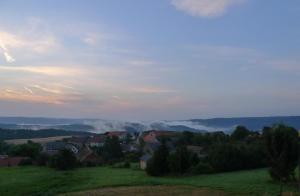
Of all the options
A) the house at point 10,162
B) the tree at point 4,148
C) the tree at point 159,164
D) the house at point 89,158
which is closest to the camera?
the tree at point 159,164

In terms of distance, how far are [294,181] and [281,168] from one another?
868cm

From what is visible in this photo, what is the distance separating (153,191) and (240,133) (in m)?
57.6

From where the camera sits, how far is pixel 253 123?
405 ft

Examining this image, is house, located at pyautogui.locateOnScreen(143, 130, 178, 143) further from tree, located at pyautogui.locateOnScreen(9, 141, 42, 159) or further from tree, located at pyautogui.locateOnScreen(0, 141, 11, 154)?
tree, located at pyautogui.locateOnScreen(0, 141, 11, 154)

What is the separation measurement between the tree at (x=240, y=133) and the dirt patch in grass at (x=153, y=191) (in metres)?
52.5

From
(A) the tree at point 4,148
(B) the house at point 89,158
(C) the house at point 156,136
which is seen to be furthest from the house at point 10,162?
(C) the house at point 156,136

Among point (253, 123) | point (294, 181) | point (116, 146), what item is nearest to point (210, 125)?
point (253, 123)

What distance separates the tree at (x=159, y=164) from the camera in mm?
66575

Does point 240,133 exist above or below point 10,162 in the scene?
above

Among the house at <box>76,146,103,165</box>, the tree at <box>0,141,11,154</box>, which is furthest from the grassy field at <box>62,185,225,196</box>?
the tree at <box>0,141,11,154</box>

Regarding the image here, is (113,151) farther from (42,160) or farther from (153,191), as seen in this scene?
(153,191)

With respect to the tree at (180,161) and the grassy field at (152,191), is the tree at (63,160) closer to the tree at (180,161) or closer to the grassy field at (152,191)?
the tree at (180,161)

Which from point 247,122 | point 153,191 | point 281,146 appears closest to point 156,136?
point 247,122

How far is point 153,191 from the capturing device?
45.0 meters
